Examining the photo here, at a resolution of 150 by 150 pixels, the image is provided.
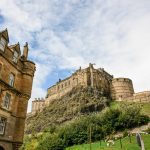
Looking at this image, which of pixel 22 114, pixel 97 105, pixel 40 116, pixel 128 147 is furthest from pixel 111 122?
pixel 40 116

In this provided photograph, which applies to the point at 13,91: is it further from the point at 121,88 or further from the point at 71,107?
the point at 121,88

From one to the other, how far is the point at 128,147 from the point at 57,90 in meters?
79.7

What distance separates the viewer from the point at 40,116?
116 metres

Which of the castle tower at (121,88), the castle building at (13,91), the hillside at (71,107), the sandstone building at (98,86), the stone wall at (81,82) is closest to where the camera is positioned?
the castle building at (13,91)

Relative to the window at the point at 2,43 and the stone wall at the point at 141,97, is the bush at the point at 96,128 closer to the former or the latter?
the stone wall at the point at 141,97

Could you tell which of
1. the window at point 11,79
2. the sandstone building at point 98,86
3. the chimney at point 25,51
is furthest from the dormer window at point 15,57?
the sandstone building at point 98,86

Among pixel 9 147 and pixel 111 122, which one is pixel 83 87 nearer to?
pixel 111 122

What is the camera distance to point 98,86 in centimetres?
11256

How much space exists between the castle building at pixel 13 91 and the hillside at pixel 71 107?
7286 centimetres

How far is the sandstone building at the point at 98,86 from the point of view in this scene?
111 m

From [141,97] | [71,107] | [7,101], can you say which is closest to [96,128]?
[71,107]

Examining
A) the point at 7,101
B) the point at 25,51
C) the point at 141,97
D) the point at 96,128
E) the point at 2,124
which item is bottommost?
the point at 2,124

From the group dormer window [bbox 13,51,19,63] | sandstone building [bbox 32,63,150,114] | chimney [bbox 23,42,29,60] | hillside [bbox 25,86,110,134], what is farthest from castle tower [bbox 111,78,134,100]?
dormer window [bbox 13,51,19,63]

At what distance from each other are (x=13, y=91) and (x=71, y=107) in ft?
261
